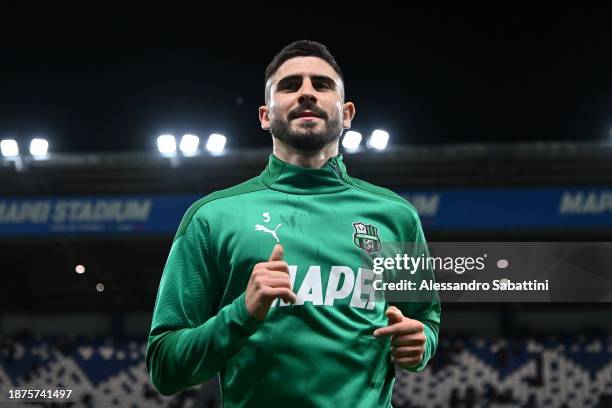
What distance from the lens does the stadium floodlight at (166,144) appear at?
682 inches

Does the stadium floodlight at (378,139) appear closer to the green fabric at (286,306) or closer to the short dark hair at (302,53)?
the short dark hair at (302,53)

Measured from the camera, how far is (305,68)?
2654 millimetres

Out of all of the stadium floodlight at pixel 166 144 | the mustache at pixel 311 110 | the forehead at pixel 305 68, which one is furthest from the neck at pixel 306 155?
the stadium floodlight at pixel 166 144

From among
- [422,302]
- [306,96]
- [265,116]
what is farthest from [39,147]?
[422,302]

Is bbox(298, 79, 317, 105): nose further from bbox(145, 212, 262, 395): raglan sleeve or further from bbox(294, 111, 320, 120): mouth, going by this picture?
bbox(145, 212, 262, 395): raglan sleeve

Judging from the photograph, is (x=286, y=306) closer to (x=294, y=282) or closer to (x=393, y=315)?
(x=294, y=282)

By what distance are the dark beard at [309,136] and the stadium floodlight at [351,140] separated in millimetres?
14107

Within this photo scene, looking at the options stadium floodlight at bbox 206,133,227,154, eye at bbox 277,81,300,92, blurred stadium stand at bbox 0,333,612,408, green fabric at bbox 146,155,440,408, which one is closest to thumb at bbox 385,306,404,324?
green fabric at bbox 146,155,440,408

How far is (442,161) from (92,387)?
396 inches

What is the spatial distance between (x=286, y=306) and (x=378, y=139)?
572 inches

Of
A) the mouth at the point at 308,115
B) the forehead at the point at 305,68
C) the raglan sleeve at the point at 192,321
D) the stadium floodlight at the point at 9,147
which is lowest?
the raglan sleeve at the point at 192,321

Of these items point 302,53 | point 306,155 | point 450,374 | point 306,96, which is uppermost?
point 450,374

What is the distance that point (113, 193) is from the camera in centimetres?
1870

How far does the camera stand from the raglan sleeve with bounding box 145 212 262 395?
2.22 metres
